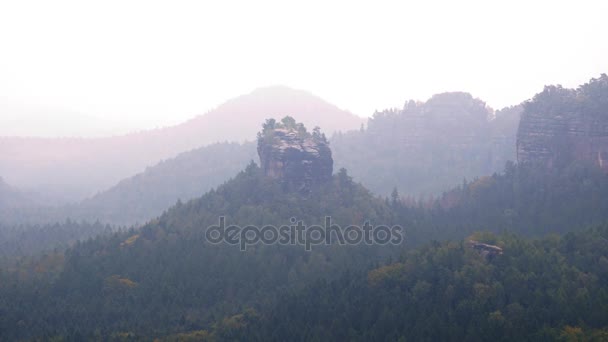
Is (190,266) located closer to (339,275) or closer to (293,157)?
(339,275)

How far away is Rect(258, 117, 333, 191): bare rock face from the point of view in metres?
153

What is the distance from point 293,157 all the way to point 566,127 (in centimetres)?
6093

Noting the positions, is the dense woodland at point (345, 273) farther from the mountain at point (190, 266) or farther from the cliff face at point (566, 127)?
the cliff face at point (566, 127)

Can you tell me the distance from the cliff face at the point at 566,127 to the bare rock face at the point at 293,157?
48.4 m

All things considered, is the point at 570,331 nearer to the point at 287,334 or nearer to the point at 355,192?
the point at 287,334

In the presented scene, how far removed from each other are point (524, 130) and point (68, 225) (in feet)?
387

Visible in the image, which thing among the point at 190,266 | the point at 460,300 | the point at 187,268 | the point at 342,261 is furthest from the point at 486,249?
the point at 187,268

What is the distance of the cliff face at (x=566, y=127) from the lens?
159m

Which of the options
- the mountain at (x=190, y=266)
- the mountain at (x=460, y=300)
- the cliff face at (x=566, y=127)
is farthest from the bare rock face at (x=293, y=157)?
the cliff face at (x=566, y=127)

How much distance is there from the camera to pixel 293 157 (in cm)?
15288

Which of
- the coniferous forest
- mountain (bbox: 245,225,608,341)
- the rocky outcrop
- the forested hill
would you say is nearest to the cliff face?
the coniferous forest

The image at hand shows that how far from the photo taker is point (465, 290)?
10038 cm

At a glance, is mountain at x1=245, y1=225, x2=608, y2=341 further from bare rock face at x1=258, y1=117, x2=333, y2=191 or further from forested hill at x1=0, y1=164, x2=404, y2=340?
bare rock face at x1=258, y1=117, x2=333, y2=191

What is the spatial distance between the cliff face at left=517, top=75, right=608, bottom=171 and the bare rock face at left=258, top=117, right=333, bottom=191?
1907 inches
